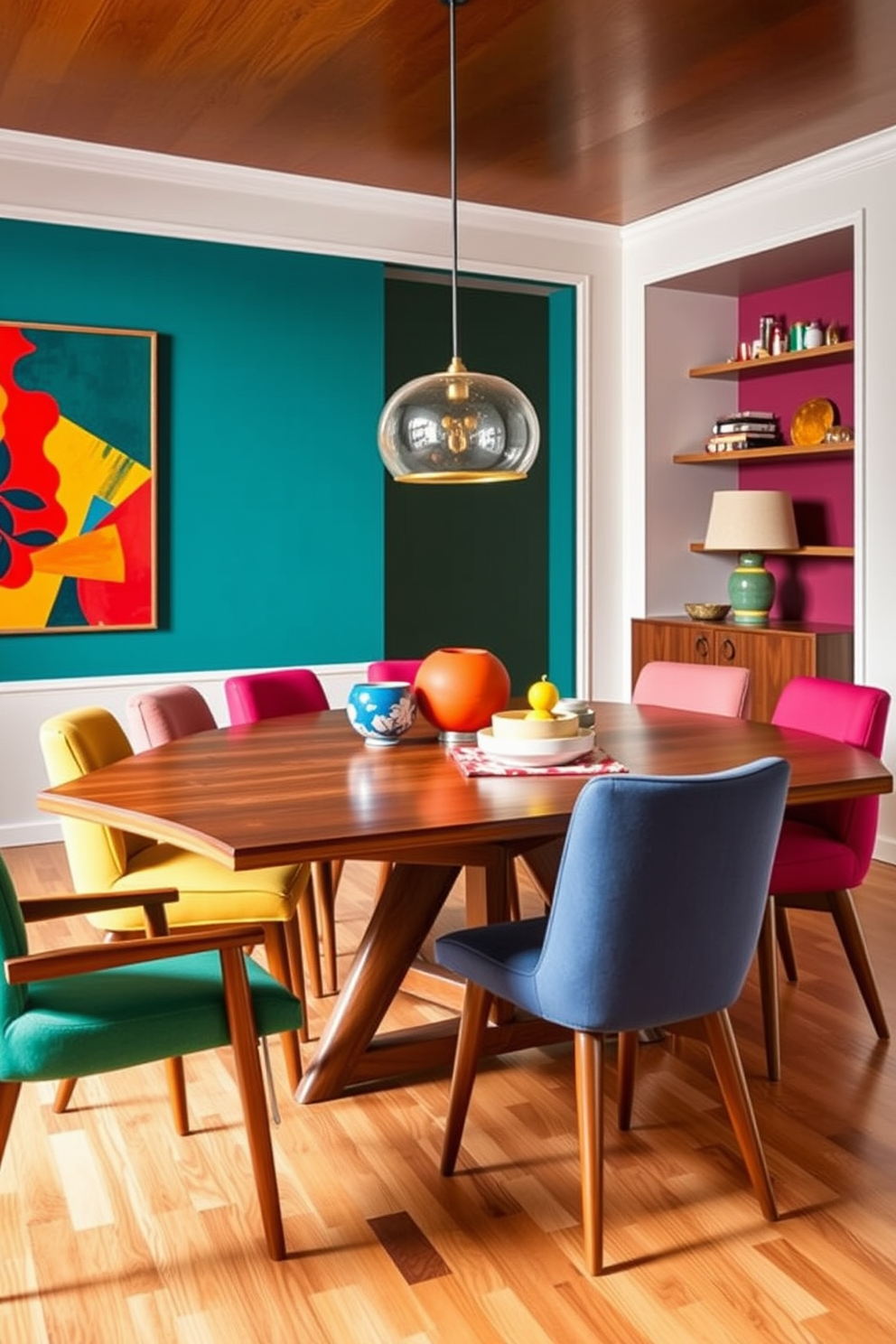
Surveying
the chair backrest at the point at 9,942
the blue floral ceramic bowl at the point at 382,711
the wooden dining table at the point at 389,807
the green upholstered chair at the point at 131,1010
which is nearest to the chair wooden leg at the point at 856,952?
the wooden dining table at the point at 389,807

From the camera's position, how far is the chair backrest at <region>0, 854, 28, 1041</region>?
188 cm

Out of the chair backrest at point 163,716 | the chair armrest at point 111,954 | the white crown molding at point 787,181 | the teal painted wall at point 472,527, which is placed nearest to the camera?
the chair armrest at point 111,954

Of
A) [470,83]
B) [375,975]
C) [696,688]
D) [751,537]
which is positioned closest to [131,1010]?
[375,975]

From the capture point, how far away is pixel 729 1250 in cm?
208

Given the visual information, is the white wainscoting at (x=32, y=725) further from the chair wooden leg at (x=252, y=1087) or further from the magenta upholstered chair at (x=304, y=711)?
the chair wooden leg at (x=252, y=1087)

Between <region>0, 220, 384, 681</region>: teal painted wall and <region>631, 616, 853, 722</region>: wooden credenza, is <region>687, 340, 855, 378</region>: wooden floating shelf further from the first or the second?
<region>0, 220, 384, 681</region>: teal painted wall

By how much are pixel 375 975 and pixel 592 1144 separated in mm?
721

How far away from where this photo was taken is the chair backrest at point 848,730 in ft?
9.66

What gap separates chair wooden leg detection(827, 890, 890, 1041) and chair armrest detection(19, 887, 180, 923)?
62.0 inches

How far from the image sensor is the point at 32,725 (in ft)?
15.8

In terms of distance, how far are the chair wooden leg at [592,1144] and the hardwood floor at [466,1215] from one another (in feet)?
0.18

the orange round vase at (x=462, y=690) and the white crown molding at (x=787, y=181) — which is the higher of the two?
the white crown molding at (x=787, y=181)

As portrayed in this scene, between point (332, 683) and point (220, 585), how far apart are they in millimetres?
622

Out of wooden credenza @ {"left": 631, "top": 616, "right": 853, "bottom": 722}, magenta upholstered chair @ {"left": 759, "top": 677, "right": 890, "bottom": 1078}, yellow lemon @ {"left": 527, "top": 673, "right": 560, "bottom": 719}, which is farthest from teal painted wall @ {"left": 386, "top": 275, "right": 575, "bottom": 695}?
yellow lemon @ {"left": 527, "top": 673, "right": 560, "bottom": 719}
